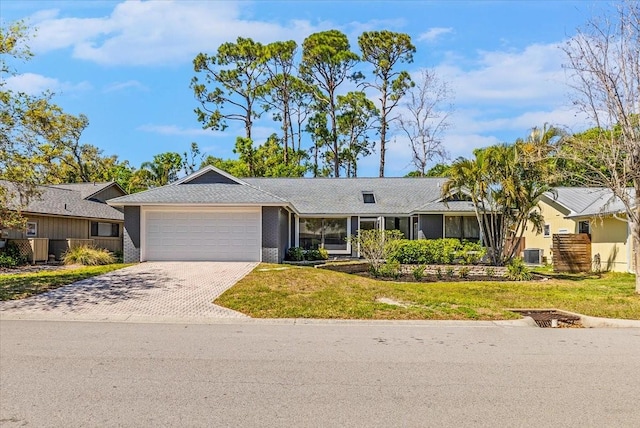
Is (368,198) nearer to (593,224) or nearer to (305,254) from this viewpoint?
(305,254)

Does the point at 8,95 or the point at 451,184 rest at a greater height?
the point at 8,95

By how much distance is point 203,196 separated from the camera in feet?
66.8

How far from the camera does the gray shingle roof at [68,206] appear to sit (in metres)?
25.5

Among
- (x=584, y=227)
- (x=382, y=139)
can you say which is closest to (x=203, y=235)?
(x=584, y=227)

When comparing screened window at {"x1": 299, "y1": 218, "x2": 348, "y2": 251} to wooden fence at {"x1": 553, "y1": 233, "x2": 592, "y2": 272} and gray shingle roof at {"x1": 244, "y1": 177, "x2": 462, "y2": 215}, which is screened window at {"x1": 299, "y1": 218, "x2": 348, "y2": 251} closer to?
gray shingle roof at {"x1": 244, "y1": 177, "x2": 462, "y2": 215}

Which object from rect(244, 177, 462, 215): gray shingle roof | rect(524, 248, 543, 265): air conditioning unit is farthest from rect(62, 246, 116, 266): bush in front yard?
rect(524, 248, 543, 265): air conditioning unit

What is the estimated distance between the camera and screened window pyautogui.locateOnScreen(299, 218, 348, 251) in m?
28.7

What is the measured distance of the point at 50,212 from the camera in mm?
25234

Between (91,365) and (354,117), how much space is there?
132 feet

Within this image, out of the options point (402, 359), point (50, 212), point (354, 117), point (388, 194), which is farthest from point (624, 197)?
point (354, 117)

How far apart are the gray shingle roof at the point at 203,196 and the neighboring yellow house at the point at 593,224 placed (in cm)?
1242

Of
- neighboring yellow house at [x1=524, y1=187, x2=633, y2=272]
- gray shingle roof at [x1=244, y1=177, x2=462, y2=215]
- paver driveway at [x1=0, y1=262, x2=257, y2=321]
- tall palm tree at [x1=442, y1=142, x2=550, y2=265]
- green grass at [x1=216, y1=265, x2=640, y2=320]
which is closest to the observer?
paver driveway at [x1=0, y1=262, x2=257, y2=321]

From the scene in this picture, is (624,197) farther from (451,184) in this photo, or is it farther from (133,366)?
(133,366)

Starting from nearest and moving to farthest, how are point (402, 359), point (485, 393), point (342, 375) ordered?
1. point (485, 393)
2. point (342, 375)
3. point (402, 359)
